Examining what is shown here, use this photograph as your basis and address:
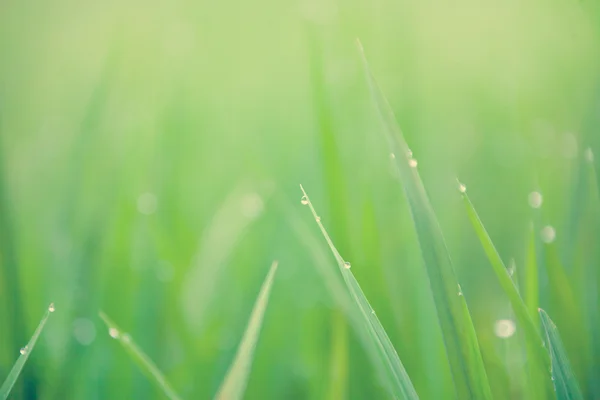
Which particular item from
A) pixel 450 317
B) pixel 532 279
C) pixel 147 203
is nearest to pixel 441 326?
pixel 450 317

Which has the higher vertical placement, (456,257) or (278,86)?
(278,86)

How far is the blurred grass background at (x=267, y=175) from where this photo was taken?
22.9 inches

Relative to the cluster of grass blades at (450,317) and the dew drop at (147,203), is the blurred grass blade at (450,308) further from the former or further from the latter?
the dew drop at (147,203)

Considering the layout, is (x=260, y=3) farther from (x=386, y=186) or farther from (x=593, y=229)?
(x=593, y=229)

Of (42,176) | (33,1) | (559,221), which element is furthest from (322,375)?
(33,1)

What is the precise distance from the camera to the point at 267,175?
2.99 feet

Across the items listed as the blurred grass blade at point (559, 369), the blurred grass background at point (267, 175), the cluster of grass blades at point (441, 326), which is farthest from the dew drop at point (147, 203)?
the blurred grass blade at point (559, 369)

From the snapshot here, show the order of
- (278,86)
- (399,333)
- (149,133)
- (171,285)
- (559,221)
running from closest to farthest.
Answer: (399,333), (171,285), (559,221), (149,133), (278,86)

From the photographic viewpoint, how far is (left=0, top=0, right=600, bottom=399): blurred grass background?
0.58 m

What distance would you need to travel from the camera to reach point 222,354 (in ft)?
2.02

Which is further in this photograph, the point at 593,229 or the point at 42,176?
the point at 42,176

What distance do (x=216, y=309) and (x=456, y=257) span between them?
363mm

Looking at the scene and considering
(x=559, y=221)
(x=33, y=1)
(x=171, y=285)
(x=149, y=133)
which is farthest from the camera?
(x=33, y=1)

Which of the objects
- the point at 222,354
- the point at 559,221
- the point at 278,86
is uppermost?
the point at 278,86
